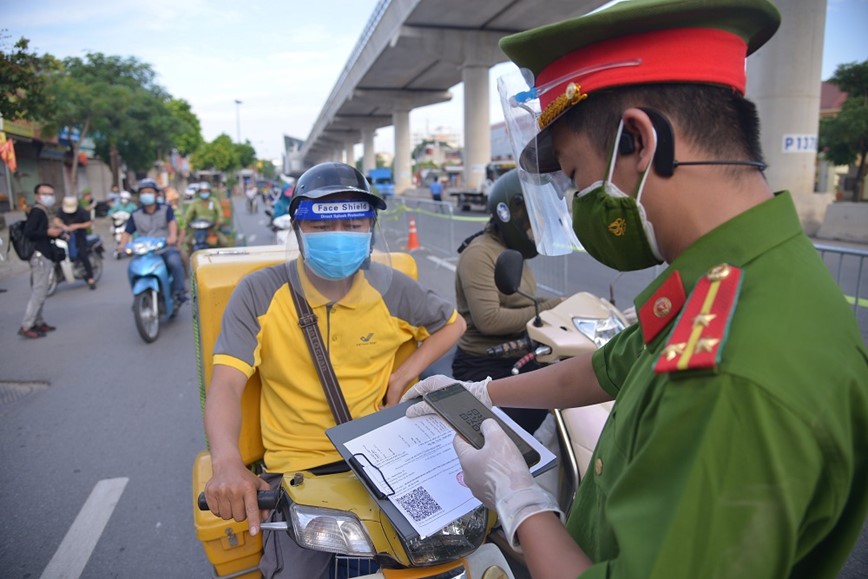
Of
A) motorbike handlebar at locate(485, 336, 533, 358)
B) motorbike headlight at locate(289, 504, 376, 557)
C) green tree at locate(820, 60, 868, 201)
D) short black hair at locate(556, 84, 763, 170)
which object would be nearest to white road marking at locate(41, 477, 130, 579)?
motorbike headlight at locate(289, 504, 376, 557)

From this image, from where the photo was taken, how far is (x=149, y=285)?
6.93 metres

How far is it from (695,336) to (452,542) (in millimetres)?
1031

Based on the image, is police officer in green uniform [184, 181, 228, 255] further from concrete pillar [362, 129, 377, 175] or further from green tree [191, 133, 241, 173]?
green tree [191, 133, 241, 173]

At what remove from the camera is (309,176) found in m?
2.35

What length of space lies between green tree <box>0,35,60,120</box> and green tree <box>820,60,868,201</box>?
3272 cm

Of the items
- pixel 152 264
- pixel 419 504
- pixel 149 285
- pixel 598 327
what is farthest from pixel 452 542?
pixel 152 264

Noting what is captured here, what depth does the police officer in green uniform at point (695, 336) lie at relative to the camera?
29.8 inches

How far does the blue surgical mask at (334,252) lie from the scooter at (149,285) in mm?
5256

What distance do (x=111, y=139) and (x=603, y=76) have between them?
3260 cm

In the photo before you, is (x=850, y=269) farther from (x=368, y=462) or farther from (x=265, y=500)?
(x=265, y=500)

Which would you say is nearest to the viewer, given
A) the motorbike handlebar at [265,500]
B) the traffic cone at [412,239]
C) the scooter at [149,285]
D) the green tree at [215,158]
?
the motorbike handlebar at [265,500]

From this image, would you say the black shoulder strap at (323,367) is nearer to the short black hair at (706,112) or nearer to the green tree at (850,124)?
the short black hair at (706,112)

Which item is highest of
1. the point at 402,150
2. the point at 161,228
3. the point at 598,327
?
the point at 402,150

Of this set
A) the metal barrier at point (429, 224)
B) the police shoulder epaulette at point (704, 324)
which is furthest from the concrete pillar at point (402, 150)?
the police shoulder epaulette at point (704, 324)
